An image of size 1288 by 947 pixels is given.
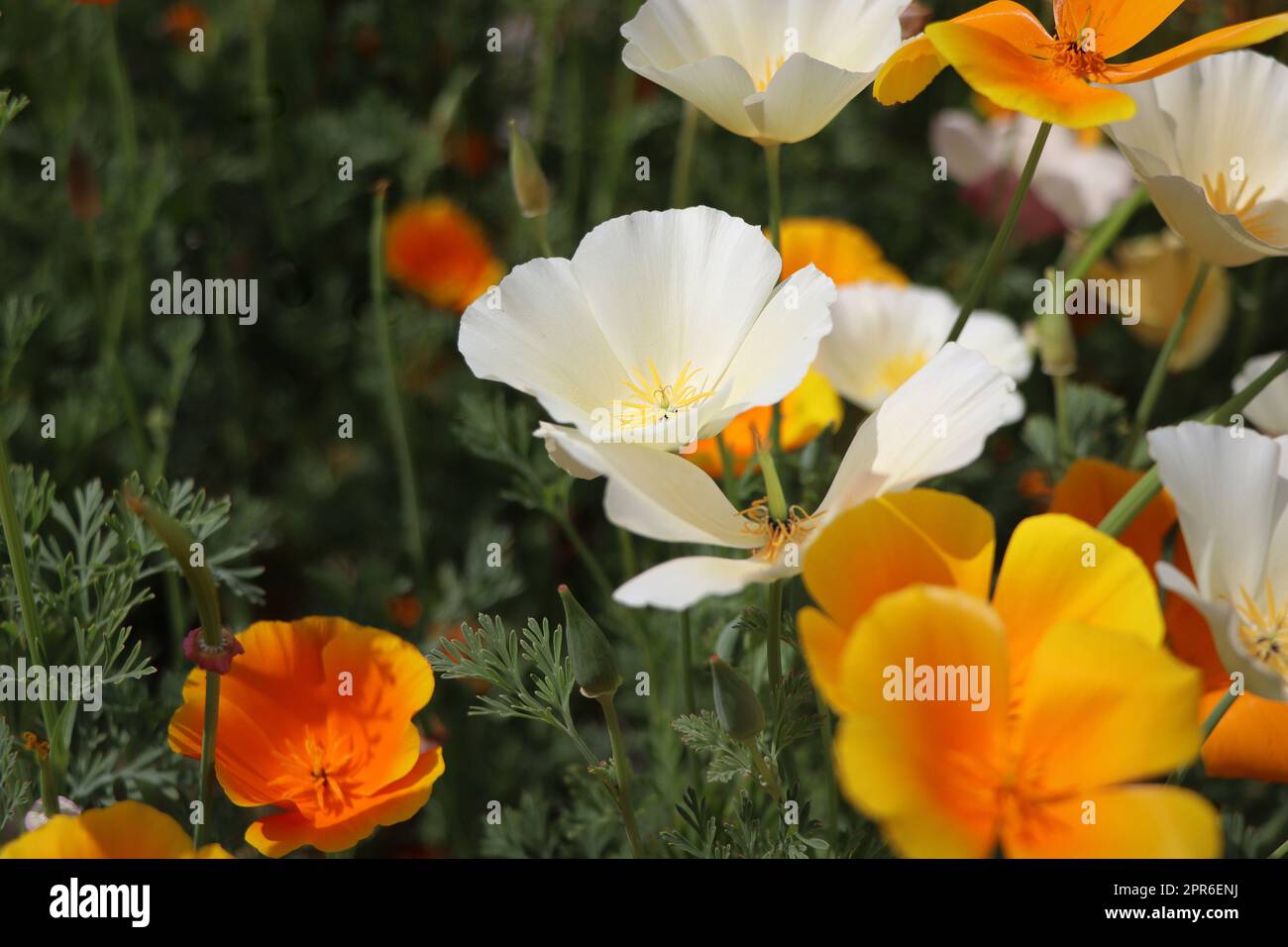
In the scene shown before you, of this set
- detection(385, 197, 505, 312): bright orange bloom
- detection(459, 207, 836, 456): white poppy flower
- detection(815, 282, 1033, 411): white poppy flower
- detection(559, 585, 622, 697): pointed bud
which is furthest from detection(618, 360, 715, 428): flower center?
detection(385, 197, 505, 312): bright orange bloom

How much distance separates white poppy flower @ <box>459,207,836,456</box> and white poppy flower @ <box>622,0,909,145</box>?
8cm

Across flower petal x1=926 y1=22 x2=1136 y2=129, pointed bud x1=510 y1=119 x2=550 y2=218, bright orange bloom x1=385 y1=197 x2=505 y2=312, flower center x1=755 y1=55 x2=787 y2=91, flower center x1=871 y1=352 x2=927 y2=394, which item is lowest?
flower center x1=871 y1=352 x2=927 y2=394

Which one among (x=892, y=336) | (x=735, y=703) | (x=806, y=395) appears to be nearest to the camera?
(x=735, y=703)

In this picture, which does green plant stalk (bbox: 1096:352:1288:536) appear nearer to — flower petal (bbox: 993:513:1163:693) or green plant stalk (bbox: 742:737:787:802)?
flower petal (bbox: 993:513:1163:693)

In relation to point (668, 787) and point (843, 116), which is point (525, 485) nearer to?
point (668, 787)

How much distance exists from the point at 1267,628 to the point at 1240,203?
33cm

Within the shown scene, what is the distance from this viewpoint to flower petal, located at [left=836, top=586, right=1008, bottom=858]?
0.53m

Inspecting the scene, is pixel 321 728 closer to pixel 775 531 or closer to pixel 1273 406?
pixel 775 531

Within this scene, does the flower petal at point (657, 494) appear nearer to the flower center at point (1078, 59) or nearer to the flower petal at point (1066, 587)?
the flower petal at point (1066, 587)

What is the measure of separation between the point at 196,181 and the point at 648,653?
36.5 inches

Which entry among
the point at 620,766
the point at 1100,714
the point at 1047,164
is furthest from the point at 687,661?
the point at 1047,164

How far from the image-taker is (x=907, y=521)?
24.8 inches

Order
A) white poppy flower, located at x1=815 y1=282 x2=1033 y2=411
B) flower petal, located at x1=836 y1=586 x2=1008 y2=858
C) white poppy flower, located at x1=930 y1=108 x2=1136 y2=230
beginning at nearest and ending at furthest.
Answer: flower petal, located at x1=836 y1=586 x2=1008 y2=858, white poppy flower, located at x1=815 y1=282 x2=1033 y2=411, white poppy flower, located at x1=930 y1=108 x2=1136 y2=230
